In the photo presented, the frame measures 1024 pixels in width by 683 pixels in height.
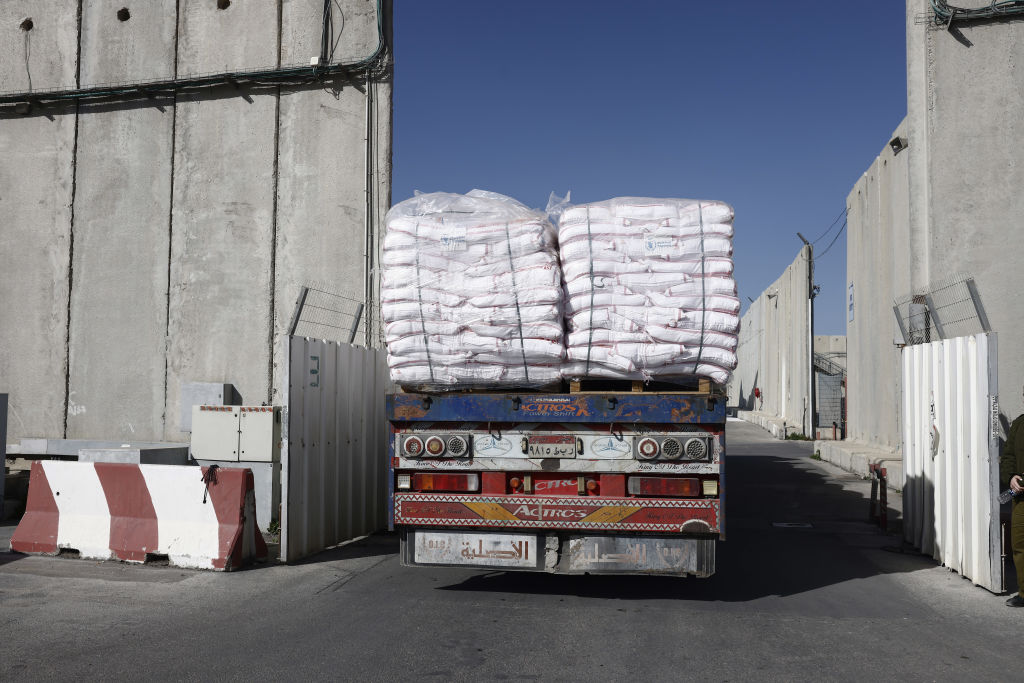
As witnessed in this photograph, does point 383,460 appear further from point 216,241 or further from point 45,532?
point 216,241

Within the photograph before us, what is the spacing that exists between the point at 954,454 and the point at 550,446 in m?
3.92

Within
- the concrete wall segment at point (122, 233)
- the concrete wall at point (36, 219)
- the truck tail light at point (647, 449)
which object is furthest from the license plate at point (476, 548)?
the concrete wall at point (36, 219)

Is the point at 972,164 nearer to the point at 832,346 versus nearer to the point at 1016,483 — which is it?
the point at 1016,483

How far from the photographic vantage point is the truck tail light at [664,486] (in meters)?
6.39

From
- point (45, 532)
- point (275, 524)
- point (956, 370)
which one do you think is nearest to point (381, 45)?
point (275, 524)

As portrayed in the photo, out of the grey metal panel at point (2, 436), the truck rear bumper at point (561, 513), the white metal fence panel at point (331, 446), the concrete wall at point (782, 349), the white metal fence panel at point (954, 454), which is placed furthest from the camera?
the concrete wall at point (782, 349)

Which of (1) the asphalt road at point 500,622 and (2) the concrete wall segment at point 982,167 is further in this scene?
(2) the concrete wall segment at point 982,167

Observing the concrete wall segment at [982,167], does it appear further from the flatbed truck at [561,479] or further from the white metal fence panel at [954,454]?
the flatbed truck at [561,479]

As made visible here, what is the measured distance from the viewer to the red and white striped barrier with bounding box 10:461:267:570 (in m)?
8.11

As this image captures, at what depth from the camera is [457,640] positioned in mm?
5715

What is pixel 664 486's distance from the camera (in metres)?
6.42

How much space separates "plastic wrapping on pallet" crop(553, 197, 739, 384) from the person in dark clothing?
2.42 metres

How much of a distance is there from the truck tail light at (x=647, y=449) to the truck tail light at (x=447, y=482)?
126 centimetres

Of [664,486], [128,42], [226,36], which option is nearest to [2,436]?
[128,42]
